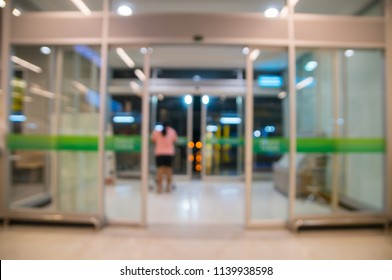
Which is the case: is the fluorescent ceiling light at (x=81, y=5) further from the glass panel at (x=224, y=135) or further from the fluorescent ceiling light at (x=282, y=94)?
the glass panel at (x=224, y=135)

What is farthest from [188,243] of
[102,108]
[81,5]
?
[81,5]

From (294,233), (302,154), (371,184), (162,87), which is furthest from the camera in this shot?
(162,87)

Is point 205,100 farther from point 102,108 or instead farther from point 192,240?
point 192,240

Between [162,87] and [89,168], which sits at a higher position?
[162,87]

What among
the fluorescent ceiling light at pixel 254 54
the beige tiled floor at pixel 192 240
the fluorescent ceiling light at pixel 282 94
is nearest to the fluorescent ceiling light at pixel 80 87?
the beige tiled floor at pixel 192 240

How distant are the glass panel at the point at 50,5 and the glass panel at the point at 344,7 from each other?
10.1 feet

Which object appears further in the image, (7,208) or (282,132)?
(282,132)

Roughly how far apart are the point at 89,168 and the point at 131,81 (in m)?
1.57

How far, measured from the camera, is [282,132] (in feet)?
12.0

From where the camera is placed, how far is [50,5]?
12.1ft

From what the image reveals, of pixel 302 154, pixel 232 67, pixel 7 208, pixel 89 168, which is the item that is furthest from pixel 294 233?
pixel 232 67

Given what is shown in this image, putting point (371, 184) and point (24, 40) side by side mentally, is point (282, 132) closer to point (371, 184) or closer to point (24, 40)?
point (371, 184)

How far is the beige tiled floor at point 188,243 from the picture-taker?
260 cm

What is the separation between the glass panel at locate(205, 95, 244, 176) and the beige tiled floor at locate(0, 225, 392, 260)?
4.40 metres
